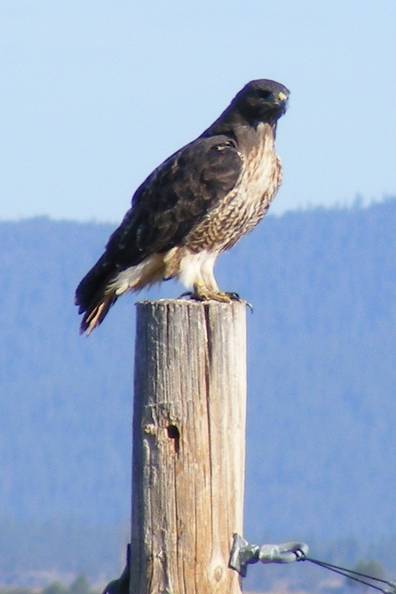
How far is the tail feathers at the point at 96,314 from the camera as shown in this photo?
10.7 m

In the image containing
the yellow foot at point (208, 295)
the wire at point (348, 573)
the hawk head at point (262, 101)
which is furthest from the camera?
the hawk head at point (262, 101)

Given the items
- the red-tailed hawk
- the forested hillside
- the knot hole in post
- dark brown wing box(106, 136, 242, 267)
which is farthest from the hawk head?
the forested hillside

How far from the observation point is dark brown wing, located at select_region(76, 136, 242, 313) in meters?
11.0

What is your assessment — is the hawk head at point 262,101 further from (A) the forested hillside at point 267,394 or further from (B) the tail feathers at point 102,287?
(A) the forested hillside at point 267,394

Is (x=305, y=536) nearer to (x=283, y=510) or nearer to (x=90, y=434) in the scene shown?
(x=283, y=510)

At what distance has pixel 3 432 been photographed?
555 feet

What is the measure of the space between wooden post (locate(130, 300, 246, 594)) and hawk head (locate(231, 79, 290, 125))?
478 cm

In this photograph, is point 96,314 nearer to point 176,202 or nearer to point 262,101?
point 176,202

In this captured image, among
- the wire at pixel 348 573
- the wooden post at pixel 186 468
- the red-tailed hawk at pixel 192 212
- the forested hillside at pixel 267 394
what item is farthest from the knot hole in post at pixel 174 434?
→ the forested hillside at pixel 267 394

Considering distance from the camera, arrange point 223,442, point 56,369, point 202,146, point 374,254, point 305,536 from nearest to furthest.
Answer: point 223,442 < point 202,146 < point 305,536 < point 56,369 < point 374,254

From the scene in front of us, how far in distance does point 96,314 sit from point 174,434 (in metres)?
4.13

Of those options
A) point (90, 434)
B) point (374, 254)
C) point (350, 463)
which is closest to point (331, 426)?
point (350, 463)

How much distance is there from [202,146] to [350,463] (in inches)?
5795

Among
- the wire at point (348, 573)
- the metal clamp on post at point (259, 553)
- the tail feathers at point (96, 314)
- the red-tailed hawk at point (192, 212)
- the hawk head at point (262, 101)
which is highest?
the hawk head at point (262, 101)
